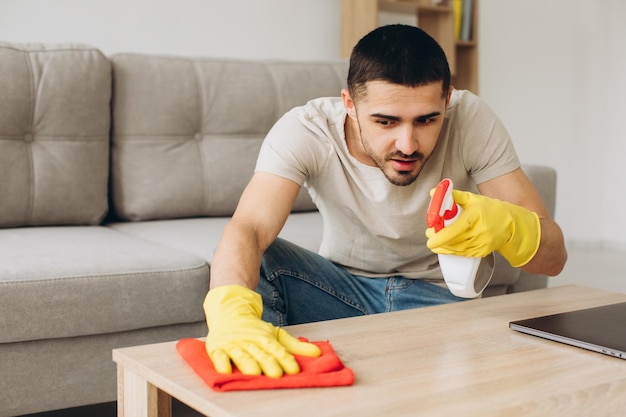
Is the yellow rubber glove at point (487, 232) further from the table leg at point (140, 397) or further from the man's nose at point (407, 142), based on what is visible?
the table leg at point (140, 397)

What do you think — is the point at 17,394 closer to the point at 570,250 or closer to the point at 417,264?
the point at 417,264

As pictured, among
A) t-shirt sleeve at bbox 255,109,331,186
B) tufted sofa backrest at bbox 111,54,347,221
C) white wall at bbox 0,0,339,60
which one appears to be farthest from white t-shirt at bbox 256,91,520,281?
white wall at bbox 0,0,339,60

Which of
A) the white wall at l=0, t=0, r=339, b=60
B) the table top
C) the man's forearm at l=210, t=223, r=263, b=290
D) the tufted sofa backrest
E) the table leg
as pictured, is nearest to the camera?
the table top

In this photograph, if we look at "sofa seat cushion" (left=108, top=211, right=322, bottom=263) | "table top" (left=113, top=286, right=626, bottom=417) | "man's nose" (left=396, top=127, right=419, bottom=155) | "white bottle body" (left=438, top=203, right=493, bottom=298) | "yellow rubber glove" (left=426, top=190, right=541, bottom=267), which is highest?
"man's nose" (left=396, top=127, right=419, bottom=155)

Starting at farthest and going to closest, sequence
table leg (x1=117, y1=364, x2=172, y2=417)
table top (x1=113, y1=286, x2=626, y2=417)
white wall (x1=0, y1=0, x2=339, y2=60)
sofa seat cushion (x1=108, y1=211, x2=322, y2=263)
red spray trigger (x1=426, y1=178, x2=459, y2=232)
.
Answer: white wall (x1=0, y1=0, x2=339, y2=60)
sofa seat cushion (x1=108, y1=211, x2=322, y2=263)
red spray trigger (x1=426, y1=178, x2=459, y2=232)
table leg (x1=117, y1=364, x2=172, y2=417)
table top (x1=113, y1=286, x2=626, y2=417)

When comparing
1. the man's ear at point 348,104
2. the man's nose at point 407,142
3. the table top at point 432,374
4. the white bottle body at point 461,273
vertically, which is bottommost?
the table top at point 432,374

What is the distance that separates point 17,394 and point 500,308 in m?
0.91

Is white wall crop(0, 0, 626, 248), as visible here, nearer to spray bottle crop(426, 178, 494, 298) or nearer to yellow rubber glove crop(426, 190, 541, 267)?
yellow rubber glove crop(426, 190, 541, 267)

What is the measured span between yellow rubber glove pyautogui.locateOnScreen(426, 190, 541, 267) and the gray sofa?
670 mm

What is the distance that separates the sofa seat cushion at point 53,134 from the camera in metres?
2.08

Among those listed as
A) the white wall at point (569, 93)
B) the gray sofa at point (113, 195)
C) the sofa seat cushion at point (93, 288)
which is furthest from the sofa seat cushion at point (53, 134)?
the white wall at point (569, 93)

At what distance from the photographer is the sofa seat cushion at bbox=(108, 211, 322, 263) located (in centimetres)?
190

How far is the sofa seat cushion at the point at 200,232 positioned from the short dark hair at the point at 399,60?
1.91 feet

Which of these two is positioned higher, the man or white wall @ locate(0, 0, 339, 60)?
white wall @ locate(0, 0, 339, 60)
